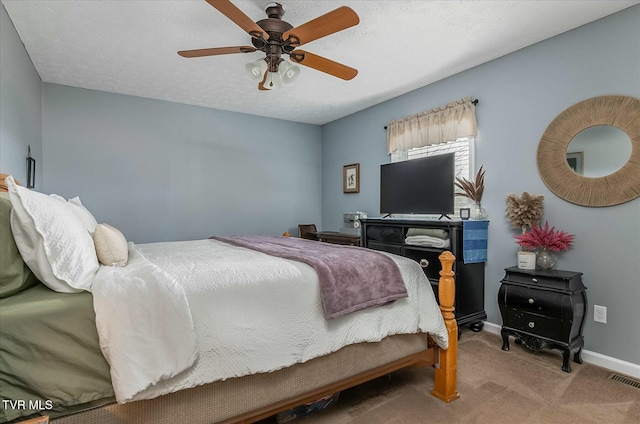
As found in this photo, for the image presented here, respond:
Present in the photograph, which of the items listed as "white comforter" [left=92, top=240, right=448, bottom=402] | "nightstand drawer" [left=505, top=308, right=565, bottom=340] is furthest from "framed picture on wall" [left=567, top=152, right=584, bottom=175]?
"white comforter" [left=92, top=240, right=448, bottom=402]

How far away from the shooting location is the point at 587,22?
2555mm

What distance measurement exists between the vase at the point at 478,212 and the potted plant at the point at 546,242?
0.50m

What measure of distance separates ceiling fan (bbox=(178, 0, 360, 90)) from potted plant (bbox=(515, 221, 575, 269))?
1967mm

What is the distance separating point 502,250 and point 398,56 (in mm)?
2079

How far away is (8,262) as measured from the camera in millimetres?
1171

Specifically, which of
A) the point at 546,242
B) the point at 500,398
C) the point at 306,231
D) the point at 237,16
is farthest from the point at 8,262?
the point at 306,231

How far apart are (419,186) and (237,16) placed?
2.46 metres

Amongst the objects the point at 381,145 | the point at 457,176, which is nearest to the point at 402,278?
the point at 457,176

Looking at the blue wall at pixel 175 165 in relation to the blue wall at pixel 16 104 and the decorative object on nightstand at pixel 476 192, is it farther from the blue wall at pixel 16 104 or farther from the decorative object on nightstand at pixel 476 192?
the decorative object on nightstand at pixel 476 192

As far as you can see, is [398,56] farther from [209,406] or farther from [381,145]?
[209,406]

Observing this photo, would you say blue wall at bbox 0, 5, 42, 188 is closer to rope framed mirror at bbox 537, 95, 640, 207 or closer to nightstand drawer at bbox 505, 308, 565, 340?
nightstand drawer at bbox 505, 308, 565, 340

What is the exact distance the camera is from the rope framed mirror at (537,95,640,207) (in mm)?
2332

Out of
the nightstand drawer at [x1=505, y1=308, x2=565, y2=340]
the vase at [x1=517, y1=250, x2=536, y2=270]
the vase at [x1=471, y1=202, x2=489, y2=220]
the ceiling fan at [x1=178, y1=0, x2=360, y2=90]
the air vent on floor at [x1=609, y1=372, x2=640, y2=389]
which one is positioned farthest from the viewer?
the vase at [x1=471, y1=202, x2=489, y2=220]

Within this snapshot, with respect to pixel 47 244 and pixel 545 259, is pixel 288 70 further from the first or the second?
pixel 545 259
